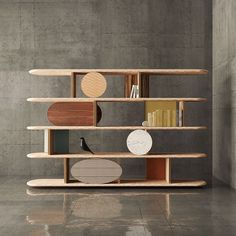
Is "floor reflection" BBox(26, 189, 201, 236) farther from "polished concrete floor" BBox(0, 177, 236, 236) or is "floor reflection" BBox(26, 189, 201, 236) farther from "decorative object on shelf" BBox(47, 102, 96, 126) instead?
"decorative object on shelf" BBox(47, 102, 96, 126)

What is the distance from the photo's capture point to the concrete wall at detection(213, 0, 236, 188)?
697 centimetres

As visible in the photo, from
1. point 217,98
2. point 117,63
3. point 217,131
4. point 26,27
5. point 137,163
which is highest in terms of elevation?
point 26,27

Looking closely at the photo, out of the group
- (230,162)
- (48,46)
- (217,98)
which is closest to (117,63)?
(48,46)

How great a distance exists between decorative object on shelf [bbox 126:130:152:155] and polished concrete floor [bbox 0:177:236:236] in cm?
51

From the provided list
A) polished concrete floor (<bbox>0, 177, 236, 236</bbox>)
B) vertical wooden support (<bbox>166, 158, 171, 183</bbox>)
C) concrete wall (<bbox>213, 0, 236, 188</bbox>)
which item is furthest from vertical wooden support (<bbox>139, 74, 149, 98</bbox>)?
polished concrete floor (<bbox>0, 177, 236, 236</bbox>)

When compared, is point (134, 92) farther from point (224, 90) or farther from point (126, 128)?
point (224, 90)

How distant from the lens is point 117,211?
5.12 meters

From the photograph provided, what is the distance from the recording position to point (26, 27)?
8.35 metres

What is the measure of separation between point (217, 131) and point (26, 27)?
3308 mm

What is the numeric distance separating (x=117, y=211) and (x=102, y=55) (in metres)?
3.68

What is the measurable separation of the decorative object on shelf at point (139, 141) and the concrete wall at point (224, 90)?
1131 mm

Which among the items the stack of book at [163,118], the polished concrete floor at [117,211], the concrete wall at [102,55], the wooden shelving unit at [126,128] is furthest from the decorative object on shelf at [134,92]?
the concrete wall at [102,55]

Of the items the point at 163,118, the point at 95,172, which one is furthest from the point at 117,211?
the point at 163,118

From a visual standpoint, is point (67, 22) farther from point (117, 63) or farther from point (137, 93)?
point (137, 93)
